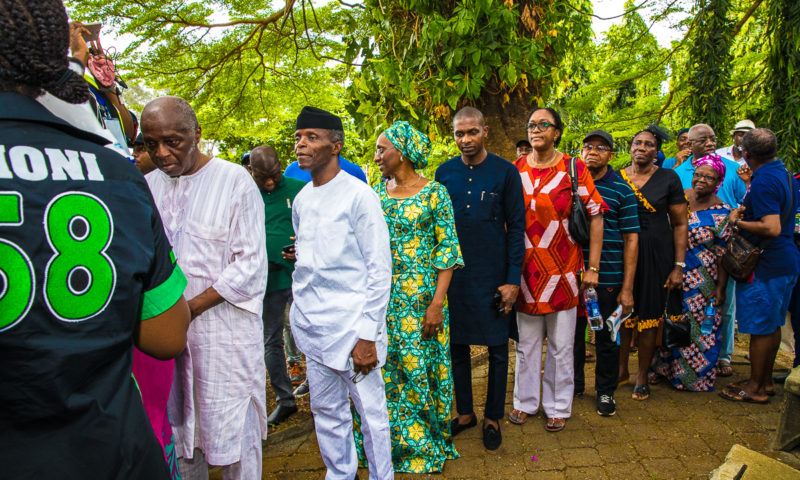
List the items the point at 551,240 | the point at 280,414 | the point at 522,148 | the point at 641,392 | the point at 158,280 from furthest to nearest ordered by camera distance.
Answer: the point at 522,148 → the point at 641,392 → the point at 280,414 → the point at 551,240 → the point at 158,280

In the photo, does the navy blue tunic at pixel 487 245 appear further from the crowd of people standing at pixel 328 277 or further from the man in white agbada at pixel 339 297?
the man in white agbada at pixel 339 297

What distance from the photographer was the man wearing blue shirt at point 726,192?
4.70 metres

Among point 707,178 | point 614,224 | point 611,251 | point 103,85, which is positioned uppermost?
point 103,85

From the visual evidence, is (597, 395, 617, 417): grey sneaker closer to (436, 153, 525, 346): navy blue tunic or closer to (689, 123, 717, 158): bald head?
(436, 153, 525, 346): navy blue tunic

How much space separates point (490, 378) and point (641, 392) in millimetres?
1618

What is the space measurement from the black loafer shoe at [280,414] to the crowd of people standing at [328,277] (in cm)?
2

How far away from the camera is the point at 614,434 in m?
3.54

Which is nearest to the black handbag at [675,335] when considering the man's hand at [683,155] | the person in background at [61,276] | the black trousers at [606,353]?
the black trousers at [606,353]

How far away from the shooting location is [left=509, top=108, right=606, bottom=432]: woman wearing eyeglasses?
139 inches

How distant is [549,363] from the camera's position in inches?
147

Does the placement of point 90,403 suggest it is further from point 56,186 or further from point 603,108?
point 603,108

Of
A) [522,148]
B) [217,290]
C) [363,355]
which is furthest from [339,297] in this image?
[522,148]

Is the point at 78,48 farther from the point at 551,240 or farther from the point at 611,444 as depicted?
the point at 611,444

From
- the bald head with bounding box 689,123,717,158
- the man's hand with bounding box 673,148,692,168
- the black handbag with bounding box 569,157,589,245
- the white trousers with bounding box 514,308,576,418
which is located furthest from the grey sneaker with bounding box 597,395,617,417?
the man's hand with bounding box 673,148,692,168
